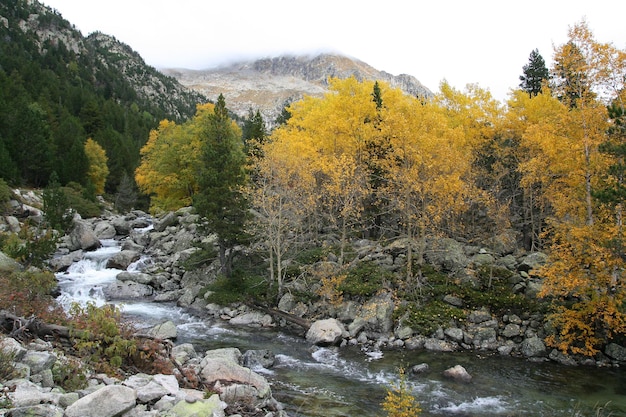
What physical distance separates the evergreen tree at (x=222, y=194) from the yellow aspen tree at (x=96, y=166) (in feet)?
142

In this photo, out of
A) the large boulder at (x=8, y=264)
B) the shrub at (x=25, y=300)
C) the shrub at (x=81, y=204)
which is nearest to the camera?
the shrub at (x=25, y=300)

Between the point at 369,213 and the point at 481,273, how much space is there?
27.3ft

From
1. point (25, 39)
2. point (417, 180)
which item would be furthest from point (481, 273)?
point (25, 39)

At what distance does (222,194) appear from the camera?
2550cm

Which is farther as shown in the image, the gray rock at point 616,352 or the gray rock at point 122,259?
the gray rock at point 122,259

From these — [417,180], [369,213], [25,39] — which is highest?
[25,39]

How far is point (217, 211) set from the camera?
25.7m

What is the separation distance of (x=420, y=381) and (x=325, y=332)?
17.9 ft

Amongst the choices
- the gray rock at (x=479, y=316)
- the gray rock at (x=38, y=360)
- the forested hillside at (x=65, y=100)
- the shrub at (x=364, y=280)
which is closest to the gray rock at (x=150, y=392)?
the gray rock at (x=38, y=360)

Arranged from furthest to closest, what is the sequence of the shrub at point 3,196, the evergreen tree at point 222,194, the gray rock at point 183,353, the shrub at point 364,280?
the shrub at point 3,196 → the evergreen tree at point 222,194 → the shrub at point 364,280 → the gray rock at point 183,353

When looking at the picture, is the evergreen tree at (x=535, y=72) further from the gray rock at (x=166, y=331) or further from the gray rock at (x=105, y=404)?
the gray rock at (x=105, y=404)

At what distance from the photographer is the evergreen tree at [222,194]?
25.4m

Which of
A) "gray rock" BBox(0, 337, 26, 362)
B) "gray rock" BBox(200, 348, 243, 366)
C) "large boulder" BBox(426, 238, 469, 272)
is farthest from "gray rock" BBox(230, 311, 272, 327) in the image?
"gray rock" BBox(0, 337, 26, 362)

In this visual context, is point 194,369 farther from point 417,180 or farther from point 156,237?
point 156,237
